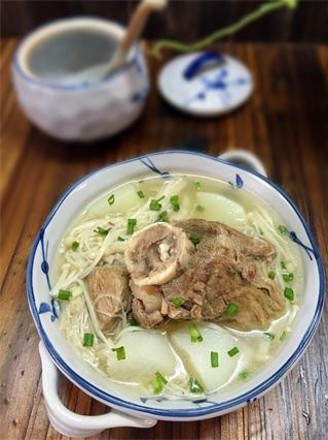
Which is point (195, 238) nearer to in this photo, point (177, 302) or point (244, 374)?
point (177, 302)

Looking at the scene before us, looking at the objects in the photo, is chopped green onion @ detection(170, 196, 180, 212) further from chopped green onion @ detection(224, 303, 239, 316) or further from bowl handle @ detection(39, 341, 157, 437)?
bowl handle @ detection(39, 341, 157, 437)

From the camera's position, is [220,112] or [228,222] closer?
[228,222]

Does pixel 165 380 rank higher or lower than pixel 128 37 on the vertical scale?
lower

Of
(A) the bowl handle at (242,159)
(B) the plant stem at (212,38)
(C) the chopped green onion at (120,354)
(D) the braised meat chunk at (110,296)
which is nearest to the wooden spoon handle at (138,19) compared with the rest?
(B) the plant stem at (212,38)

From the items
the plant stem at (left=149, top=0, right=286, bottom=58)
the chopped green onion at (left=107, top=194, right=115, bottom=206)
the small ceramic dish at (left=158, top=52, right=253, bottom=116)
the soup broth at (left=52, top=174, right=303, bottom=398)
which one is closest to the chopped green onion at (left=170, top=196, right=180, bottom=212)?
the soup broth at (left=52, top=174, right=303, bottom=398)

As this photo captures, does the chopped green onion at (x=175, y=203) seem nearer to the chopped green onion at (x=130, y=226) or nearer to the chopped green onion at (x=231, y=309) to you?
the chopped green onion at (x=130, y=226)

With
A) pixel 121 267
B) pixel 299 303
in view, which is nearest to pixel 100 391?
pixel 121 267

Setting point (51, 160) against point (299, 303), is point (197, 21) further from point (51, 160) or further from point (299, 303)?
point (299, 303)

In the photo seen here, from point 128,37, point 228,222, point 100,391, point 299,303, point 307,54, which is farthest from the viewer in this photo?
point 307,54
